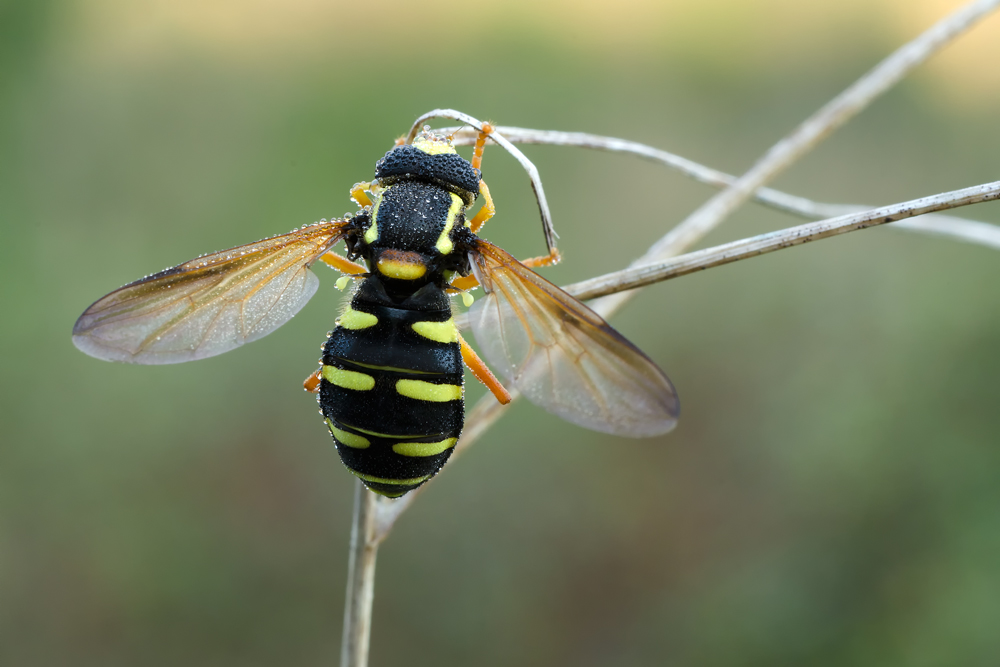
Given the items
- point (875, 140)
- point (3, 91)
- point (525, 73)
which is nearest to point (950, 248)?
point (875, 140)

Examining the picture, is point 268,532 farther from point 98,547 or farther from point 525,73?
point 525,73

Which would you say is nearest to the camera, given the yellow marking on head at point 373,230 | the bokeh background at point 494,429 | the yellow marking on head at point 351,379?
the yellow marking on head at point 351,379

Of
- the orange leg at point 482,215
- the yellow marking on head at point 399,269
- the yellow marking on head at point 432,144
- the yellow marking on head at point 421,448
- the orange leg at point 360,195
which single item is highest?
the yellow marking on head at point 432,144

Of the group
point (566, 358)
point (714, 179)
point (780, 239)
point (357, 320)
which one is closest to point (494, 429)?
point (714, 179)

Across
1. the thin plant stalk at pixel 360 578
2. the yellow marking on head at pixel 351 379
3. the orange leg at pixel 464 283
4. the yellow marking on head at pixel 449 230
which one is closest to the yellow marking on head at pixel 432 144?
the yellow marking on head at pixel 449 230

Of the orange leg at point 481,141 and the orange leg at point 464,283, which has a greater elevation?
the orange leg at point 481,141

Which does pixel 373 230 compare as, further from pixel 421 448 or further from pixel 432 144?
pixel 421 448

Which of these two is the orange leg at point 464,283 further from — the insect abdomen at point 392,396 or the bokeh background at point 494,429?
the bokeh background at point 494,429
